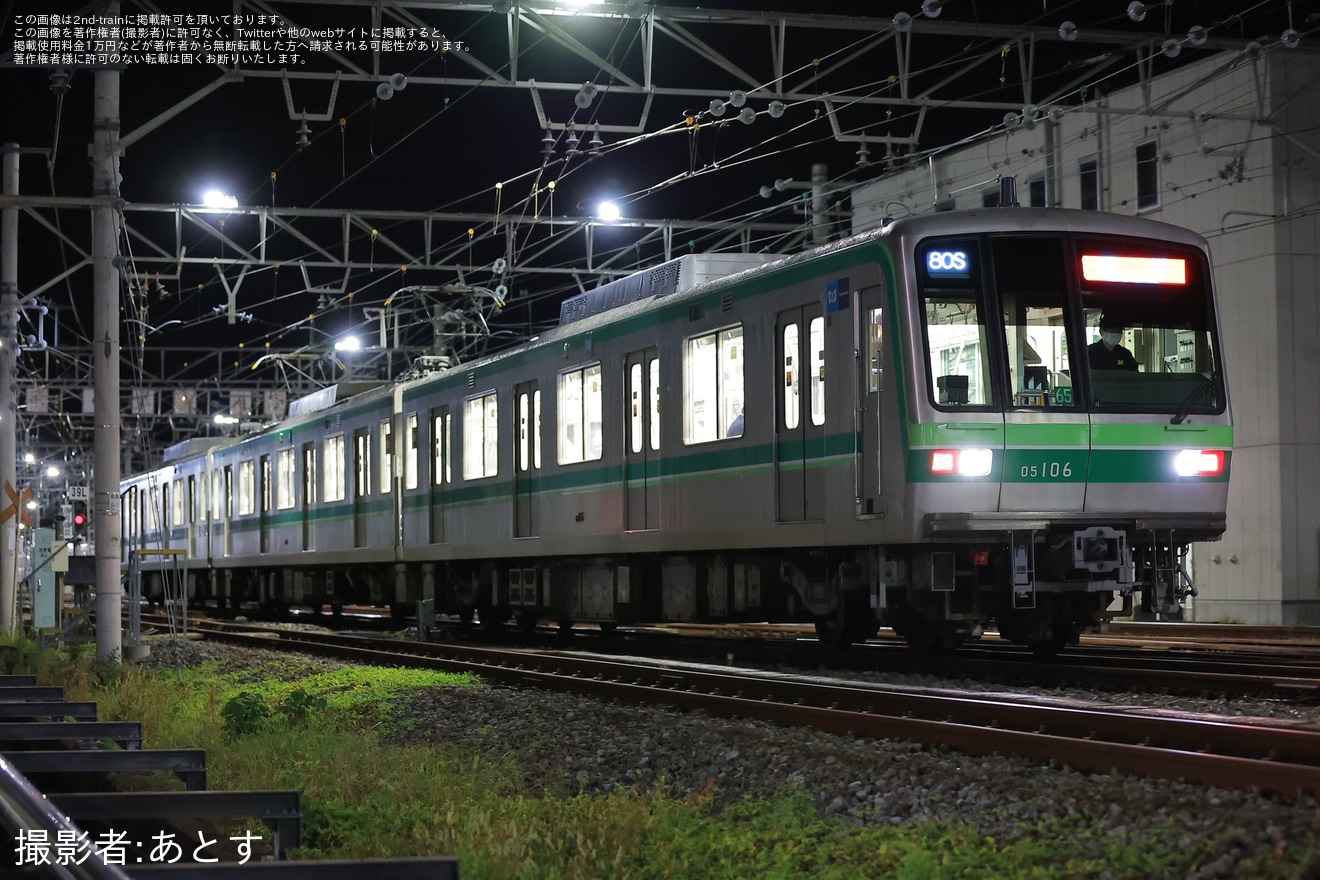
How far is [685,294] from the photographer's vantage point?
14508 mm

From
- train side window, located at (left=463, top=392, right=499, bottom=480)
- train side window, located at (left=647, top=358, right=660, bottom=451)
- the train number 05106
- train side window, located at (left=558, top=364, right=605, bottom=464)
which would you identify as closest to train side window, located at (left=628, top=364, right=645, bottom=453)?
train side window, located at (left=647, top=358, right=660, bottom=451)

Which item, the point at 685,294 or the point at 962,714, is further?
the point at 685,294

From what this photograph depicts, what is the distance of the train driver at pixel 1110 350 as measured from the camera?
1166 cm

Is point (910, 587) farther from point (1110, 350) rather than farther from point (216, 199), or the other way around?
point (216, 199)

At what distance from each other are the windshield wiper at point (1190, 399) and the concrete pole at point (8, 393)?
16401 millimetres

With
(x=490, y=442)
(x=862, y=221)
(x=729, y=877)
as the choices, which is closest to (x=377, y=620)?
(x=490, y=442)

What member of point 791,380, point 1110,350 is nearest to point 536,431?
point 791,380

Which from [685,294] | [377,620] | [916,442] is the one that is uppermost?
[685,294]

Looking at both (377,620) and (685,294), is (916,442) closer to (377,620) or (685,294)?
(685,294)

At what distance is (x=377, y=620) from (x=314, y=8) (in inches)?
561

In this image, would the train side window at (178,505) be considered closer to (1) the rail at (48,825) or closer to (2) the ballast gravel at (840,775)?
(2) the ballast gravel at (840,775)

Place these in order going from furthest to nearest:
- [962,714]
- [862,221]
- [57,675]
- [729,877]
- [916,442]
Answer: [862,221] < [57,675] < [916,442] < [962,714] < [729,877]

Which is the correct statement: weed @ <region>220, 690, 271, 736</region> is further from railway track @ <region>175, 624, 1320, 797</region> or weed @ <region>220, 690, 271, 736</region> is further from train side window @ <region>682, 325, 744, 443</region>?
train side window @ <region>682, 325, 744, 443</region>

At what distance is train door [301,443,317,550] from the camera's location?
25.6m
